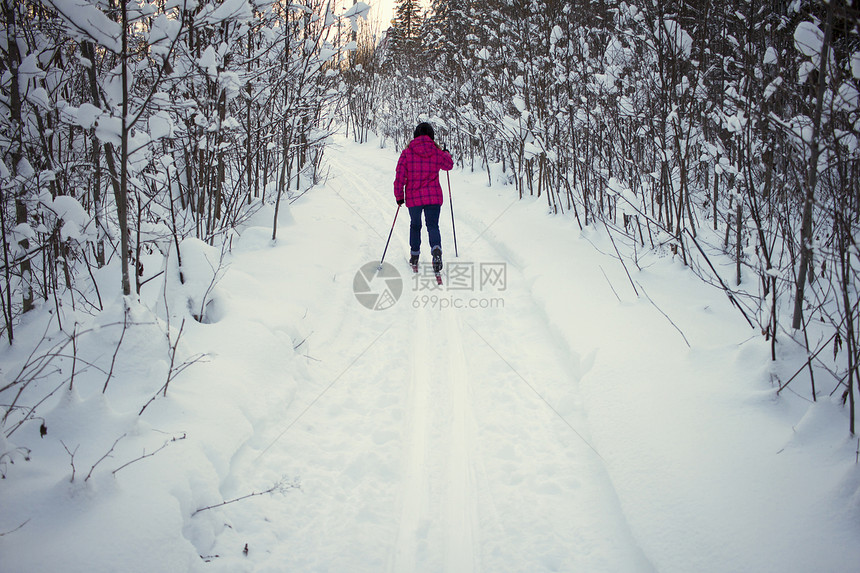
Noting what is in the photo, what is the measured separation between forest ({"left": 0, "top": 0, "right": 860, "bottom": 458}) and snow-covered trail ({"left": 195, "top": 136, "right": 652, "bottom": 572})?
3.71ft

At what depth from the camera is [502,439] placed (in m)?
2.87

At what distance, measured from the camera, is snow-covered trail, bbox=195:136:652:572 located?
214 centimetres

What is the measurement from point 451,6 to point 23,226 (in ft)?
51.9

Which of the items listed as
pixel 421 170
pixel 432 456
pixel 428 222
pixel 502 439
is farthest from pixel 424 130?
pixel 432 456

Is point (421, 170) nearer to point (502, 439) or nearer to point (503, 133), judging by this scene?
point (503, 133)

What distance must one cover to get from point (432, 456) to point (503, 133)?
24.3 ft

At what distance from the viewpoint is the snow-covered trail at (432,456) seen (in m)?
2.14

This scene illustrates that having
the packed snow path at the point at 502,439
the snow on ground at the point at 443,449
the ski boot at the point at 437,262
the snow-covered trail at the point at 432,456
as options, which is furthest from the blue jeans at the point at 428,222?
the snow on ground at the point at 443,449

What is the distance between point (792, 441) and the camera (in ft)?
7.20

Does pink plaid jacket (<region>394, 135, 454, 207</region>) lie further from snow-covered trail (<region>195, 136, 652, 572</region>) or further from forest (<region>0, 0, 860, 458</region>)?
snow-covered trail (<region>195, 136, 652, 572</region>)

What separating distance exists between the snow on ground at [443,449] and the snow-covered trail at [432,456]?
1 cm

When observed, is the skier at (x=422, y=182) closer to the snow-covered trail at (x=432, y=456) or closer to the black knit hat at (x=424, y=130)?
the black knit hat at (x=424, y=130)

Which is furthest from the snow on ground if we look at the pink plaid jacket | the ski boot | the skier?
the pink plaid jacket

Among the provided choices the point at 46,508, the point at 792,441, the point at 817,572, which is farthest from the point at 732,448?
the point at 46,508
